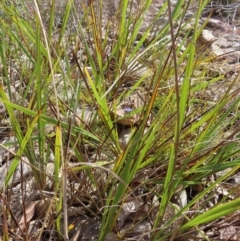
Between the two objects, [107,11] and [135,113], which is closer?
[135,113]

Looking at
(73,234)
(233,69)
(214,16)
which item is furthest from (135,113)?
(214,16)

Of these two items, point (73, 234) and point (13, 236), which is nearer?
point (13, 236)

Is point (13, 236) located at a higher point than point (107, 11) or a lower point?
lower

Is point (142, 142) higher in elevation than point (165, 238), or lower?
higher

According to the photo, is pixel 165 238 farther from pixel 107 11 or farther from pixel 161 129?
pixel 107 11

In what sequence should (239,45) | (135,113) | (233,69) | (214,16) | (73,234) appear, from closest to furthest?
(73,234) < (135,113) < (233,69) < (239,45) < (214,16)

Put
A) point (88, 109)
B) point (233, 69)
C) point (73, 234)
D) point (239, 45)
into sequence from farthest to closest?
1. point (239, 45)
2. point (233, 69)
3. point (88, 109)
4. point (73, 234)

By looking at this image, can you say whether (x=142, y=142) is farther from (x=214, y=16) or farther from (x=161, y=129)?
(x=214, y=16)

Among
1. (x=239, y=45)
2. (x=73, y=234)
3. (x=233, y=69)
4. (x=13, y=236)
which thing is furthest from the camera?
(x=239, y=45)

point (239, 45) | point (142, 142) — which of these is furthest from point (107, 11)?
point (142, 142)
